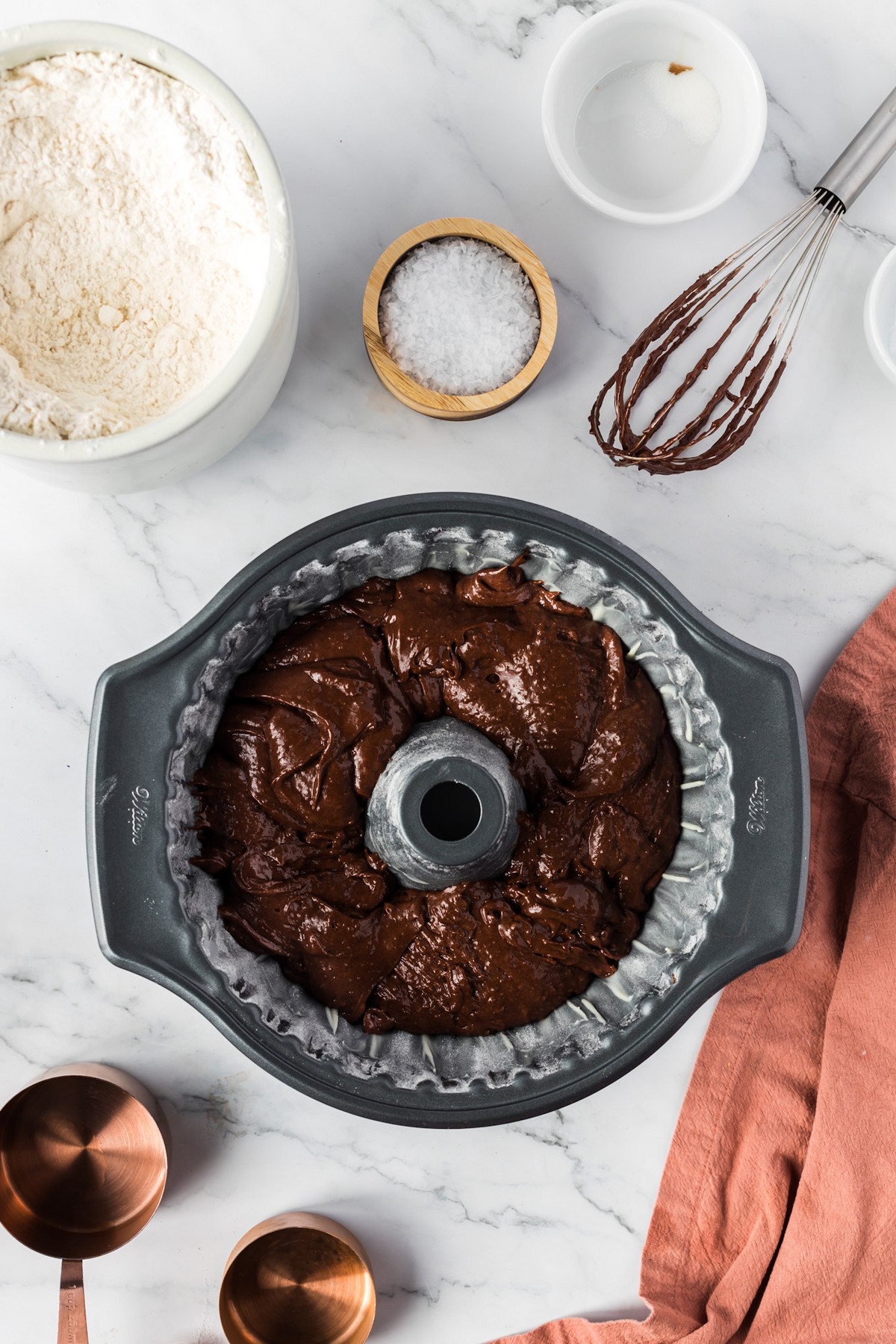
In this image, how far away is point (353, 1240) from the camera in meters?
1.32

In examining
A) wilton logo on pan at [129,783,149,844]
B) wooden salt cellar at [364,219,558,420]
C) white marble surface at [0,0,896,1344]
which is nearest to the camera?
wilton logo on pan at [129,783,149,844]

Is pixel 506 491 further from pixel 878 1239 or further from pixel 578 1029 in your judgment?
pixel 878 1239

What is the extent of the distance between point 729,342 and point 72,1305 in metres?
1.46

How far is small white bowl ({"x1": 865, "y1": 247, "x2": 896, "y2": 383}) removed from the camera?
1.26m

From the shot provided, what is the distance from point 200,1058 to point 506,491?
807 mm

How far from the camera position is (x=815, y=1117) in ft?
4.35

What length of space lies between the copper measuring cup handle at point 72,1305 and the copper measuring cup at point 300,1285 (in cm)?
19

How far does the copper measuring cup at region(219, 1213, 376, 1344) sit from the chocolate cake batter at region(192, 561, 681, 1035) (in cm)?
41

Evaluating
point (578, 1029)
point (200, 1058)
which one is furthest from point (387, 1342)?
point (578, 1029)

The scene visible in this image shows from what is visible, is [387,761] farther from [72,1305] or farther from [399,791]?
[72,1305]

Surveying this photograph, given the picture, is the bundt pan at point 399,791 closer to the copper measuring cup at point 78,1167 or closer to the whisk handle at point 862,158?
the copper measuring cup at point 78,1167

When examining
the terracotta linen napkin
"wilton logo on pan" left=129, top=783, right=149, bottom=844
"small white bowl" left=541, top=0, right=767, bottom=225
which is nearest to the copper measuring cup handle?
the terracotta linen napkin

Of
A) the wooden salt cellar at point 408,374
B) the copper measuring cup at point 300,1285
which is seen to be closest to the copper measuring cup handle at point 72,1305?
the copper measuring cup at point 300,1285

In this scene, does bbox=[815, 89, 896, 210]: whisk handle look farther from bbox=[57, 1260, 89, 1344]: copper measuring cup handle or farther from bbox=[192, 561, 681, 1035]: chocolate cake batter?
bbox=[57, 1260, 89, 1344]: copper measuring cup handle
